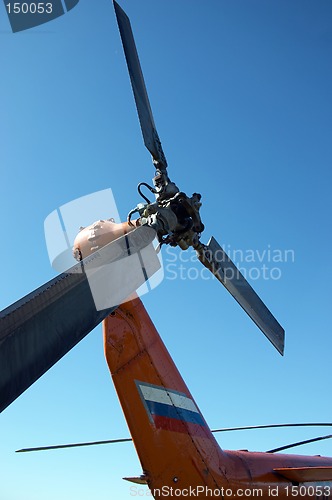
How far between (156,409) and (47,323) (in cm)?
462

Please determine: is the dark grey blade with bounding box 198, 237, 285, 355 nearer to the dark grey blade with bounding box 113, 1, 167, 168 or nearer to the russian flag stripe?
the dark grey blade with bounding box 113, 1, 167, 168

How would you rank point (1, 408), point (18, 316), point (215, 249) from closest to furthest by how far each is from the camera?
point (1, 408) → point (18, 316) → point (215, 249)

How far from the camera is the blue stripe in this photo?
6744mm

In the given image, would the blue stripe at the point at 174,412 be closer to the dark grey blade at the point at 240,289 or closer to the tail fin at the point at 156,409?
the tail fin at the point at 156,409

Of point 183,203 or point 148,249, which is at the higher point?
point 183,203

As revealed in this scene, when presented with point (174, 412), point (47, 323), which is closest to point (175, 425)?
point (174, 412)

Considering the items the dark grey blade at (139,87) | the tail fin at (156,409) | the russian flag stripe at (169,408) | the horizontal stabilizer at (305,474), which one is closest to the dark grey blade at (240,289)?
the dark grey blade at (139,87)

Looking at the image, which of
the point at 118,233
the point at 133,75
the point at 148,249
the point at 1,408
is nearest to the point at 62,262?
the point at 118,233

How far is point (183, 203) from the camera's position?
535 cm

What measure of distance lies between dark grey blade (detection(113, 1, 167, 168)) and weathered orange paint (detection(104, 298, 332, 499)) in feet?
9.88

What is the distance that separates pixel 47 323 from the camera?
2.72m

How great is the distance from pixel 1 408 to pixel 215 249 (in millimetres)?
4238

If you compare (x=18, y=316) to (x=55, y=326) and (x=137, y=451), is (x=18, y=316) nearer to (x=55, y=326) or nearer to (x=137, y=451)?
(x=55, y=326)

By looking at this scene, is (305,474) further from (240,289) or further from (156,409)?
(240,289)
